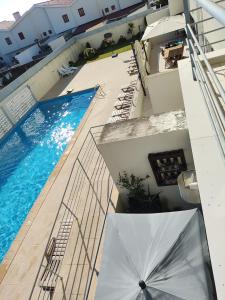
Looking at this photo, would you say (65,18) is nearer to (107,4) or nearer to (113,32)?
(107,4)

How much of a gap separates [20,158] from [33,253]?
9691 millimetres

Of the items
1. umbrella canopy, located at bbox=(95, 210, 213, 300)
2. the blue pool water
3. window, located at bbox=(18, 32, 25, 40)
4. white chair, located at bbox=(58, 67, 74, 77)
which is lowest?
the blue pool water

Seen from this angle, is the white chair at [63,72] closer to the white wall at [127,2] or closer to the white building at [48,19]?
the white building at [48,19]

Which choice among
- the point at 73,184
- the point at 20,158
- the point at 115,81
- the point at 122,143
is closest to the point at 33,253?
the point at 73,184

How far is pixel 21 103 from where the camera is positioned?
22484mm

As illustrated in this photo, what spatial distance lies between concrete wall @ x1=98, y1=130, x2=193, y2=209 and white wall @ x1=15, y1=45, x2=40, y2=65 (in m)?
38.0

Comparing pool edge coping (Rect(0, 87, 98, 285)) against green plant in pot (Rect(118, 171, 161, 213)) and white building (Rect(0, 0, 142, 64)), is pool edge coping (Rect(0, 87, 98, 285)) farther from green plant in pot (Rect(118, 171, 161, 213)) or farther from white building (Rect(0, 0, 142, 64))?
white building (Rect(0, 0, 142, 64))

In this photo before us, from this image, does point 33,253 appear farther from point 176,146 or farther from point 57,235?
point 176,146

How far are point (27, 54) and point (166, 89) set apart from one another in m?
37.2

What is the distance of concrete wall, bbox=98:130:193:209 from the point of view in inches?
282

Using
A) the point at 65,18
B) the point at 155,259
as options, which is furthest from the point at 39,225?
the point at 65,18

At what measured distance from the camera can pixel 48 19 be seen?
4466 cm

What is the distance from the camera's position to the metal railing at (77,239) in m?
7.34

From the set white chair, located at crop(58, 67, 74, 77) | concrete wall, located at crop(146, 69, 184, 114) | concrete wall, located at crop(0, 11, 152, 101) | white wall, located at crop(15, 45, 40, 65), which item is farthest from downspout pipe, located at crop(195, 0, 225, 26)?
white wall, located at crop(15, 45, 40, 65)
